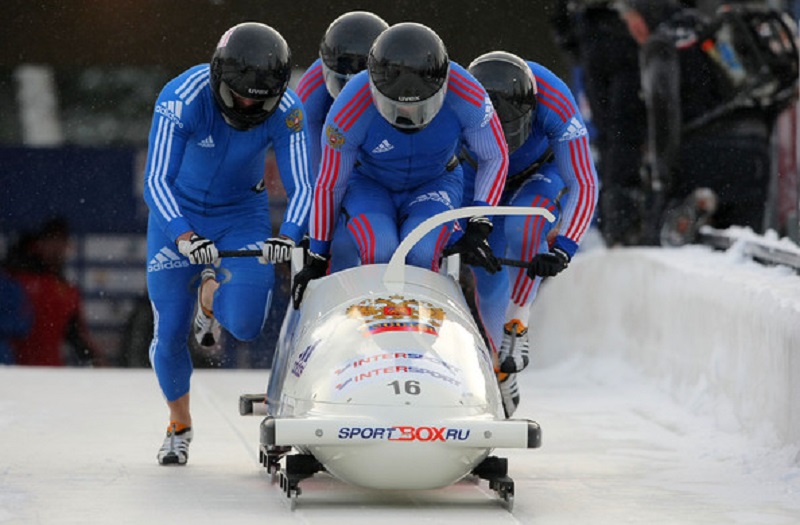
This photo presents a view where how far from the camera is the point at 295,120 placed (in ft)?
19.1

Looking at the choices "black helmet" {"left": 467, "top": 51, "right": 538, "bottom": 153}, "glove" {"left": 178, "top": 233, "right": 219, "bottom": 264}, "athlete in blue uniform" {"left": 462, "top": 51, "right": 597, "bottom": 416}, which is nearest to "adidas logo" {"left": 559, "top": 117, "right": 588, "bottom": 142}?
"athlete in blue uniform" {"left": 462, "top": 51, "right": 597, "bottom": 416}

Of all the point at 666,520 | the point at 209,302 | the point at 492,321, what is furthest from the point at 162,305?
the point at 666,520

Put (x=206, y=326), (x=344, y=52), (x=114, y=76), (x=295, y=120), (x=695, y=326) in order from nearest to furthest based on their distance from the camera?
(x=295, y=120) → (x=206, y=326) → (x=344, y=52) → (x=695, y=326) → (x=114, y=76)

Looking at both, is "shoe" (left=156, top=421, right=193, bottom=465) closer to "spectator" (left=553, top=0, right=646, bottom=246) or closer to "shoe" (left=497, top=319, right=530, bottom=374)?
"shoe" (left=497, top=319, right=530, bottom=374)

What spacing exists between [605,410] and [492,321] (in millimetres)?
1417

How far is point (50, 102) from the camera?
11297 mm

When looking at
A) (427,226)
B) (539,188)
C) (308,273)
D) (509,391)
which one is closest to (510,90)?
(539,188)

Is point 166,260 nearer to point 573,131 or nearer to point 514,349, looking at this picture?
point 514,349

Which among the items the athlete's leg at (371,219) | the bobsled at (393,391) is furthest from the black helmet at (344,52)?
the bobsled at (393,391)

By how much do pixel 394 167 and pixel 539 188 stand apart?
1.18m

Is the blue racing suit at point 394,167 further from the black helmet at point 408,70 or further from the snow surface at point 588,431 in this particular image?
the snow surface at point 588,431

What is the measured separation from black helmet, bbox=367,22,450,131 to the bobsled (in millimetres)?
382

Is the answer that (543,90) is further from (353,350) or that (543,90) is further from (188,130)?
(353,350)

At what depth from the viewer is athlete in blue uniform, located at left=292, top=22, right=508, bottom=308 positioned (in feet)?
17.1
